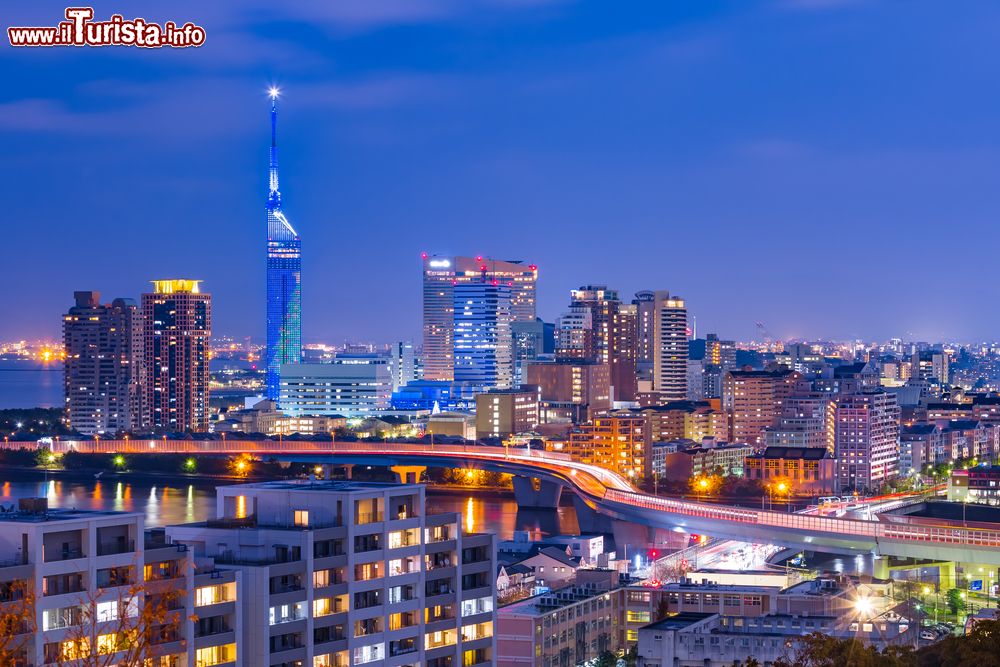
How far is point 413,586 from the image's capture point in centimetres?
1014

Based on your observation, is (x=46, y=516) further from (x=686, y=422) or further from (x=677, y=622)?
(x=686, y=422)

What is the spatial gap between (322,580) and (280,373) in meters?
50.4

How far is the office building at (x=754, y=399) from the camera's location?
43.8m

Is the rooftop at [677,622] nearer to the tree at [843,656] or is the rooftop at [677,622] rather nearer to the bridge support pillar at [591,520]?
the tree at [843,656]

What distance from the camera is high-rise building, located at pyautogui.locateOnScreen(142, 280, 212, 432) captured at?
47.3m

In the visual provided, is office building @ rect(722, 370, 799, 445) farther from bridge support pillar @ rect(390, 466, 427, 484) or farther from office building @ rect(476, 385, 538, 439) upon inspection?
bridge support pillar @ rect(390, 466, 427, 484)

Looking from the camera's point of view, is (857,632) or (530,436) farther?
(530,436)

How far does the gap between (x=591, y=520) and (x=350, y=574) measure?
15.7 m

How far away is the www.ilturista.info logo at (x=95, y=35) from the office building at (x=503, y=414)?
106 ft

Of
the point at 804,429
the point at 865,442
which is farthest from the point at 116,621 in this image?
the point at 804,429

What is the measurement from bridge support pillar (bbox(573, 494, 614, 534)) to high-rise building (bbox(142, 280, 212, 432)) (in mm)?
22439

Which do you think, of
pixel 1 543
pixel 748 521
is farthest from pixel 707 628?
pixel 748 521

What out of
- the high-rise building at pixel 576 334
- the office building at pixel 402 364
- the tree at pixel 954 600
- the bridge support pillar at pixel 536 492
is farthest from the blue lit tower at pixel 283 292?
the tree at pixel 954 600

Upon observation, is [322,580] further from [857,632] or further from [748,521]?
[748,521]
